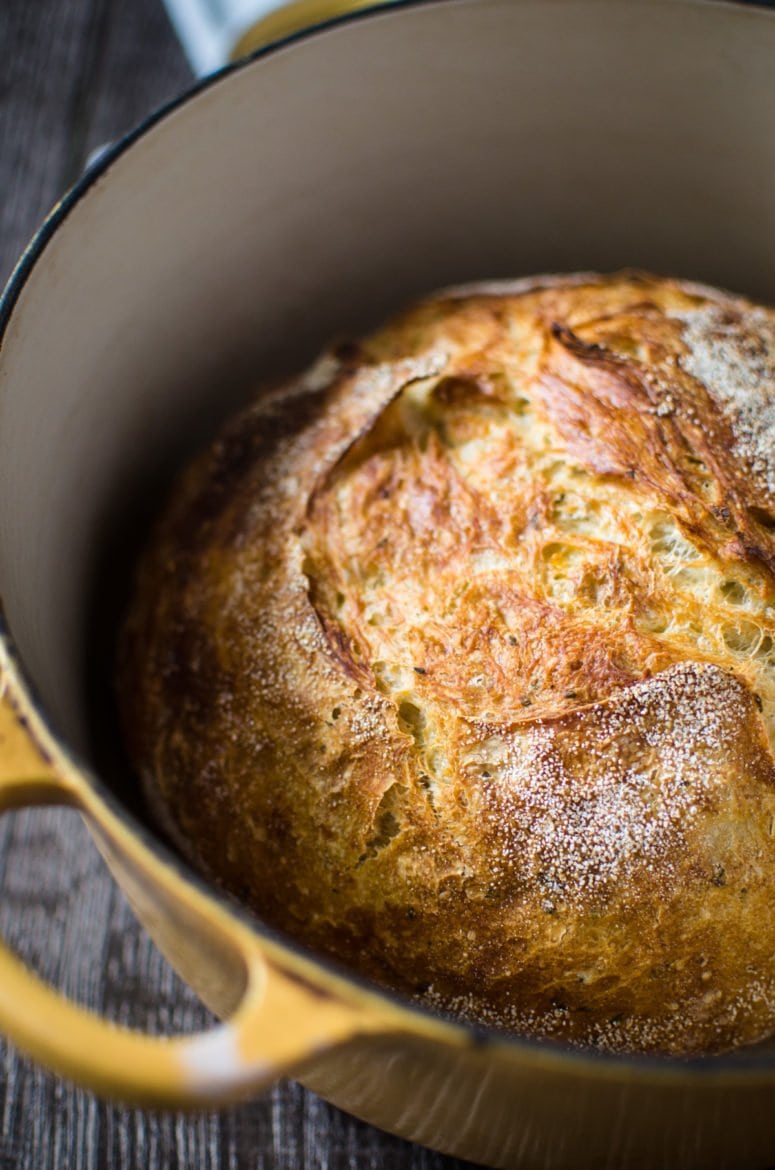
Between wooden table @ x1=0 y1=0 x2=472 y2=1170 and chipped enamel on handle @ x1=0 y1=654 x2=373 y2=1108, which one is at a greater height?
chipped enamel on handle @ x1=0 y1=654 x2=373 y2=1108

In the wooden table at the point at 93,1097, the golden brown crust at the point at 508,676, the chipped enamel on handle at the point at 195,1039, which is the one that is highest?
the chipped enamel on handle at the point at 195,1039

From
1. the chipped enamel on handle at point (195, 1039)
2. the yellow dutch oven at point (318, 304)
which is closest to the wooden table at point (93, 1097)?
the yellow dutch oven at point (318, 304)

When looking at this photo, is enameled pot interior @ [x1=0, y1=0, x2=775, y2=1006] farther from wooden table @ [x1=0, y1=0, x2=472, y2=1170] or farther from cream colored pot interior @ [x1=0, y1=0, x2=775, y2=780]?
wooden table @ [x1=0, y1=0, x2=472, y2=1170]

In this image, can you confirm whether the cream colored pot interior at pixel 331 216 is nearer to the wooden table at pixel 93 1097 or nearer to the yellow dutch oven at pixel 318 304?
the yellow dutch oven at pixel 318 304

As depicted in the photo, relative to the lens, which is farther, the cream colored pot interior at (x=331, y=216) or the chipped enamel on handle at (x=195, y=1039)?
the cream colored pot interior at (x=331, y=216)

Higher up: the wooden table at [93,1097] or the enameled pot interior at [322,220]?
the enameled pot interior at [322,220]

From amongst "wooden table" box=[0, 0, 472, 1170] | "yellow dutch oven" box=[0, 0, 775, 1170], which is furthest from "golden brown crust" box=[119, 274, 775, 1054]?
"wooden table" box=[0, 0, 472, 1170]

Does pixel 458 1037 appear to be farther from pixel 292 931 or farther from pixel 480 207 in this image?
pixel 480 207

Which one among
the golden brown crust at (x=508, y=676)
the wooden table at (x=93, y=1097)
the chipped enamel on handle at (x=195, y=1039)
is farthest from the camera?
the wooden table at (x=93, y=1097)
